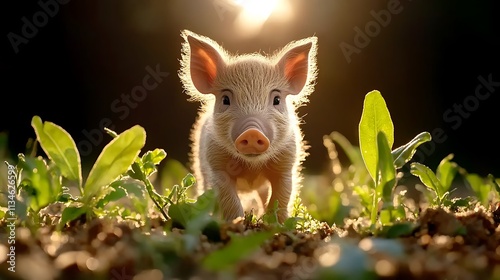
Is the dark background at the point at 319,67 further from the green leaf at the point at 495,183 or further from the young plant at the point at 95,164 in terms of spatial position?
the young plant at the point at 95,164

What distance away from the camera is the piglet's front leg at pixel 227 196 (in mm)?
2648

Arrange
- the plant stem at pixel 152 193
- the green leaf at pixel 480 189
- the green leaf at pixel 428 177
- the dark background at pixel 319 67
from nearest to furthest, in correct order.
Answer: the plant stem at pixel 152 193 → the green leaf at pixel 428 177 → the green leaf at pixel 480 189 → the dark background at pixel 319 67

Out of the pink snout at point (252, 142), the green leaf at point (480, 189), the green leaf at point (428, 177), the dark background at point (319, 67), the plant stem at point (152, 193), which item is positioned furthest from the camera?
the dark background at point (319, 67)

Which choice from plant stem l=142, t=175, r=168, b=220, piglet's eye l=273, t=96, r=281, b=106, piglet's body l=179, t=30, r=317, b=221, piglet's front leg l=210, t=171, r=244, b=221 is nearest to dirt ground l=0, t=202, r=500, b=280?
plant stem l=142, t=175, r=168, b=220

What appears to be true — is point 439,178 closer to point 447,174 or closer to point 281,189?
point 447,174

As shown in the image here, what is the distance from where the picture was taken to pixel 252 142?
8.32 ft

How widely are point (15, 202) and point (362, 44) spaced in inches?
210

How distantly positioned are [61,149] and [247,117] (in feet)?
3.24

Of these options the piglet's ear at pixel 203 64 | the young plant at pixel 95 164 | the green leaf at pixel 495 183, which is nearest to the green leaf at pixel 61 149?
the young plant at pixel 95 164

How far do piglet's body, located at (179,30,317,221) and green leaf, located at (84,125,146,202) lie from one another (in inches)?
28.6

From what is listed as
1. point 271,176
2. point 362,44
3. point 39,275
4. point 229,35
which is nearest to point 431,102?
point 362,44

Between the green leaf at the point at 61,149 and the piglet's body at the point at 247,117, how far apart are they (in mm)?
808

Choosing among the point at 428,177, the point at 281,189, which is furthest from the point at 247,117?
the point at 428,177

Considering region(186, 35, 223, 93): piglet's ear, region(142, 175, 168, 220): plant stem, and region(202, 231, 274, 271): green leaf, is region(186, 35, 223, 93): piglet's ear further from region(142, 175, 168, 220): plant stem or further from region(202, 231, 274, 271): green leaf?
region(202, 231, 274, 271): green leaf
